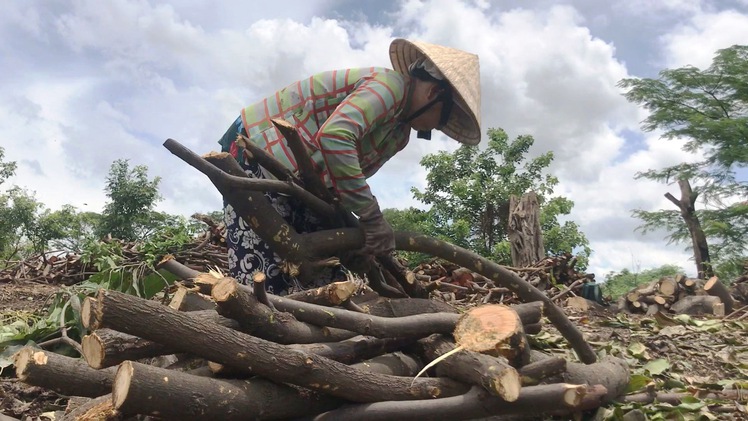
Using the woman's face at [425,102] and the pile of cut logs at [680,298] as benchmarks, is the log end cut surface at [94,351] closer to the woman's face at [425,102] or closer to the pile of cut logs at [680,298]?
the woman's face at [425,102]

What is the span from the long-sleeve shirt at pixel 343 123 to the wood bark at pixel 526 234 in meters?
7.46

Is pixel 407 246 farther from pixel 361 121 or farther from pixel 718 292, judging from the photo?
pixel 718 292

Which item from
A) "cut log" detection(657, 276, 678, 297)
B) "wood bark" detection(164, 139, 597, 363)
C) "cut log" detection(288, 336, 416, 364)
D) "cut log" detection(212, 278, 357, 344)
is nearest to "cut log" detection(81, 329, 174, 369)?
"cut log" detection(212, 278, 357, 344)

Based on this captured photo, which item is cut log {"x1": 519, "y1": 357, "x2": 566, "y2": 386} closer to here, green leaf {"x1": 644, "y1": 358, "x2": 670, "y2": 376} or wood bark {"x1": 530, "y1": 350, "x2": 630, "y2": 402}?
wood bark {"x1": 530, "y1": 350, "x2": 630, "y2": 402}

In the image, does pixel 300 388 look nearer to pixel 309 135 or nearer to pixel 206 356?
pixel 206 356

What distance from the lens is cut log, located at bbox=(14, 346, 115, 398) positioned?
2205mm

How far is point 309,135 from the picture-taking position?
3184 mm

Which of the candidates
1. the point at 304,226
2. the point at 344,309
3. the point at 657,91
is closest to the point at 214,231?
the point at 304,226

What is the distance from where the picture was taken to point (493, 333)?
2.65 m

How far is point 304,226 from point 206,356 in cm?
124

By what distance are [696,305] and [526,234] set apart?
3052mm

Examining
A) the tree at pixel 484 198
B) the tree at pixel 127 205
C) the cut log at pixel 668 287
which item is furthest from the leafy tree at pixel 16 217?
the cut log at pixel 668 287

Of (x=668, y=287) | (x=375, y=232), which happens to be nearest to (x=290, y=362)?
(x=375, y=232)

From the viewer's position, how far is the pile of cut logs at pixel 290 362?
6.81ft
